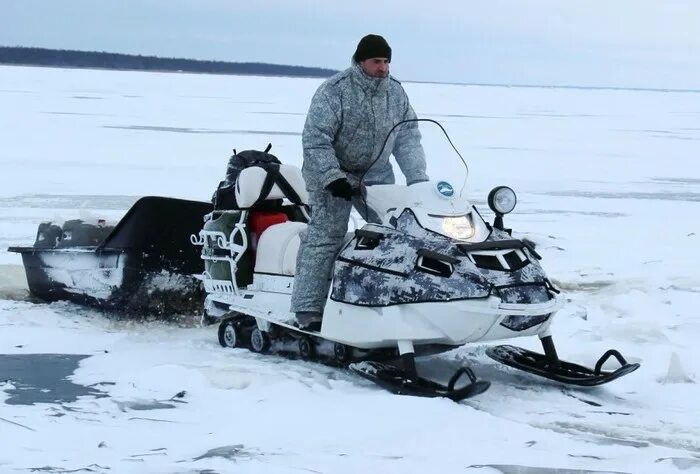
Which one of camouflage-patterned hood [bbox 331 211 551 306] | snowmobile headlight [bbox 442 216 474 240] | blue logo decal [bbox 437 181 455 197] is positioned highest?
blue logo decal [bbox 437 181 455 197]

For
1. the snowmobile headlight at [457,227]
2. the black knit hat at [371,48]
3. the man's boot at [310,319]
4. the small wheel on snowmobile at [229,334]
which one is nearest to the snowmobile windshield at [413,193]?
the snowmobile headlight at [457,227]

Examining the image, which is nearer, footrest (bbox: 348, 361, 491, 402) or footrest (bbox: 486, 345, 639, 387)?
footrest (bbox: 348, 361, 491, 402)

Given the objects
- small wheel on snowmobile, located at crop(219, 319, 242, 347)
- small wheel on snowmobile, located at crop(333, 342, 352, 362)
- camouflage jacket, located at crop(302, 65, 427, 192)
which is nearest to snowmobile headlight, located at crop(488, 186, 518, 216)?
camouflage jacket, located at crop(302, 65, 427, 192)

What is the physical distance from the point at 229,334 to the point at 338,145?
3.93ft

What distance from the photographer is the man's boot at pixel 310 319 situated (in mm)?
4648

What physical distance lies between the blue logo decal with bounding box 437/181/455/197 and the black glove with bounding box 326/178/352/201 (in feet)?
1.19

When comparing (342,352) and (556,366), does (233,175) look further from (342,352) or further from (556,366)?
(556,366)

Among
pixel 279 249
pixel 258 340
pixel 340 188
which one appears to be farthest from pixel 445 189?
pixel 258 340

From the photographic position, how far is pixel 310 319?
4648 mm

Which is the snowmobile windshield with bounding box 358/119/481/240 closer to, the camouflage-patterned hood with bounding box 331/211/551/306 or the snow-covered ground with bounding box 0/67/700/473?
the camouflage-patterned hood with bounding box 331/211/551/306

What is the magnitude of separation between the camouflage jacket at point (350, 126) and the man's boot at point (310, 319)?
1.73ft

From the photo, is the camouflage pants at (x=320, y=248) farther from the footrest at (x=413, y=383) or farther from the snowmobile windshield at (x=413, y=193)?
the footrest at (x=413, y=383)

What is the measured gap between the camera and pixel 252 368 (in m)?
4.63

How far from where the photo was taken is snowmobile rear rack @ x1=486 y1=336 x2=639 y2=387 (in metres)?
4.31
